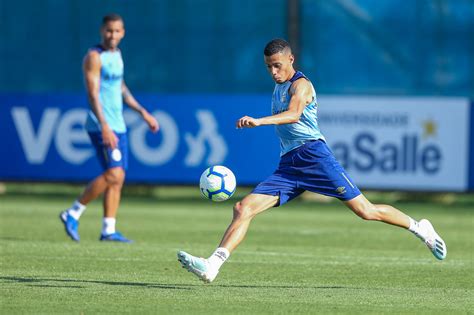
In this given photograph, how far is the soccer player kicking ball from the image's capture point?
10.3 m

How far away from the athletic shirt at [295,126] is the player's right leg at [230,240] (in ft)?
1.95

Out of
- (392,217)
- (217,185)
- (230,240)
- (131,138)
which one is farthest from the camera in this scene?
(131,138)

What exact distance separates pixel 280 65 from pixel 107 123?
436 centimetres

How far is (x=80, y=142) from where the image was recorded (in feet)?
Result: 75.0

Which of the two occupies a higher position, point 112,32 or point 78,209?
point 112,32

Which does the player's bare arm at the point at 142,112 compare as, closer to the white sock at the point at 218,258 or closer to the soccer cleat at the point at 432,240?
the soccer cleat at the point at 432,240

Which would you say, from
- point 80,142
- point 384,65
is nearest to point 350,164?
point 384,65

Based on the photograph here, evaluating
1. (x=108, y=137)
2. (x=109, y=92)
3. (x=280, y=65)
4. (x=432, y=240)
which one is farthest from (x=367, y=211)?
(x=109, y=92)

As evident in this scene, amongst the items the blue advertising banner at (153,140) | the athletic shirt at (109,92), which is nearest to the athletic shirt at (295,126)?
the athletic shirt at (109,92)

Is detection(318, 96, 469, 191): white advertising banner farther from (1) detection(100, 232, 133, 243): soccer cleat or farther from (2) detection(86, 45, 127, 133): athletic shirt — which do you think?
(1) detection(100, 232, 133, 243): soccer cleat

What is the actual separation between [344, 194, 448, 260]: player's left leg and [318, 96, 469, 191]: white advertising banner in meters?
10.9

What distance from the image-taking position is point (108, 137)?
14180mm

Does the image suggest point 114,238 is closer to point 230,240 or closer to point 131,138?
point 230,240

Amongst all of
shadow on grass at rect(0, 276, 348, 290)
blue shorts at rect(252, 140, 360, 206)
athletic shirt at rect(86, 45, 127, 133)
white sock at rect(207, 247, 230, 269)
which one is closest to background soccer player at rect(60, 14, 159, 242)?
athletic shirt at rect(86, 45, 127, 133)
